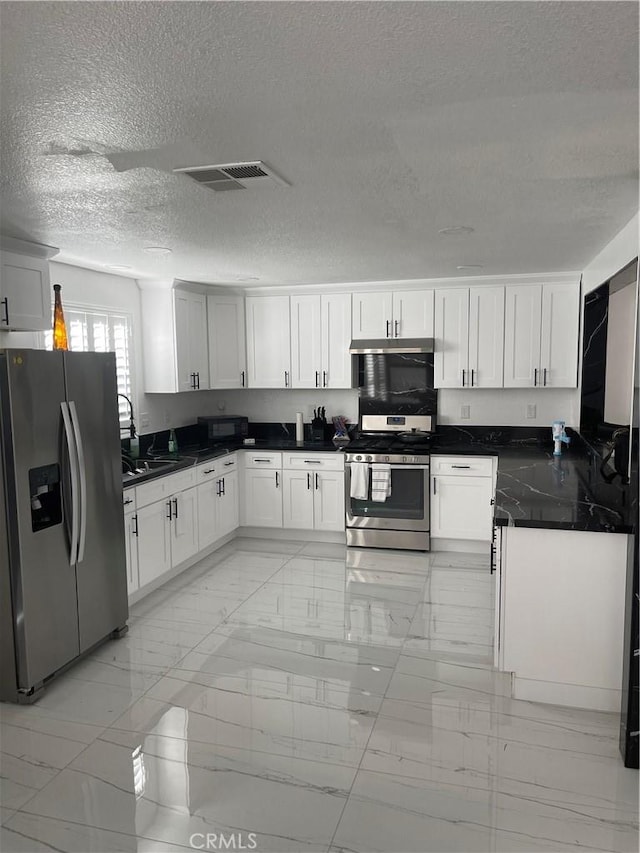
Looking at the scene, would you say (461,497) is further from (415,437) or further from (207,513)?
(207,513)

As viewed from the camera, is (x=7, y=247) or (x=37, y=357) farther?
(x=7, y=247)

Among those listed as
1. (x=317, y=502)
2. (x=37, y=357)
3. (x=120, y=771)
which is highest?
(x=37, y=357)

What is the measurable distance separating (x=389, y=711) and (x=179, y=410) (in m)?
3.80

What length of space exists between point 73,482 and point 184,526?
5.45ft

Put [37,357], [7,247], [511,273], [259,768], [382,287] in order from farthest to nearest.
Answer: [382,287]
[511,273]
[7,247]
[37,357]
[259,768]

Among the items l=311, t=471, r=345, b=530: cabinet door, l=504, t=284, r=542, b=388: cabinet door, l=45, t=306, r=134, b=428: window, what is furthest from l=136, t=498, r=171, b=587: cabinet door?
l=504, t=284, r=542, b=388: cabinet door

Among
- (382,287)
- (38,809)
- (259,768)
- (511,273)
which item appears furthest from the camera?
(382,287)

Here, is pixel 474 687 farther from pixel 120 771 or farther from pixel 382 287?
pixel 382 287

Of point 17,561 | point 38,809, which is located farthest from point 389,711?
point 17,561

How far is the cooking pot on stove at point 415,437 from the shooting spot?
5.66m

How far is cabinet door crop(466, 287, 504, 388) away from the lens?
17.5ft

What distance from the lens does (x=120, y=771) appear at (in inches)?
96.4

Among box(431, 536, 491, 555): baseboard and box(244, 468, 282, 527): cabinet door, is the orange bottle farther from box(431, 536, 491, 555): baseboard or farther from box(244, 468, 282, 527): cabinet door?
box(431, 536, 491, 555): baseboard

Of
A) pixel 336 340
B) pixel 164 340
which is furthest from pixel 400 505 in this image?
pixel 164 340
